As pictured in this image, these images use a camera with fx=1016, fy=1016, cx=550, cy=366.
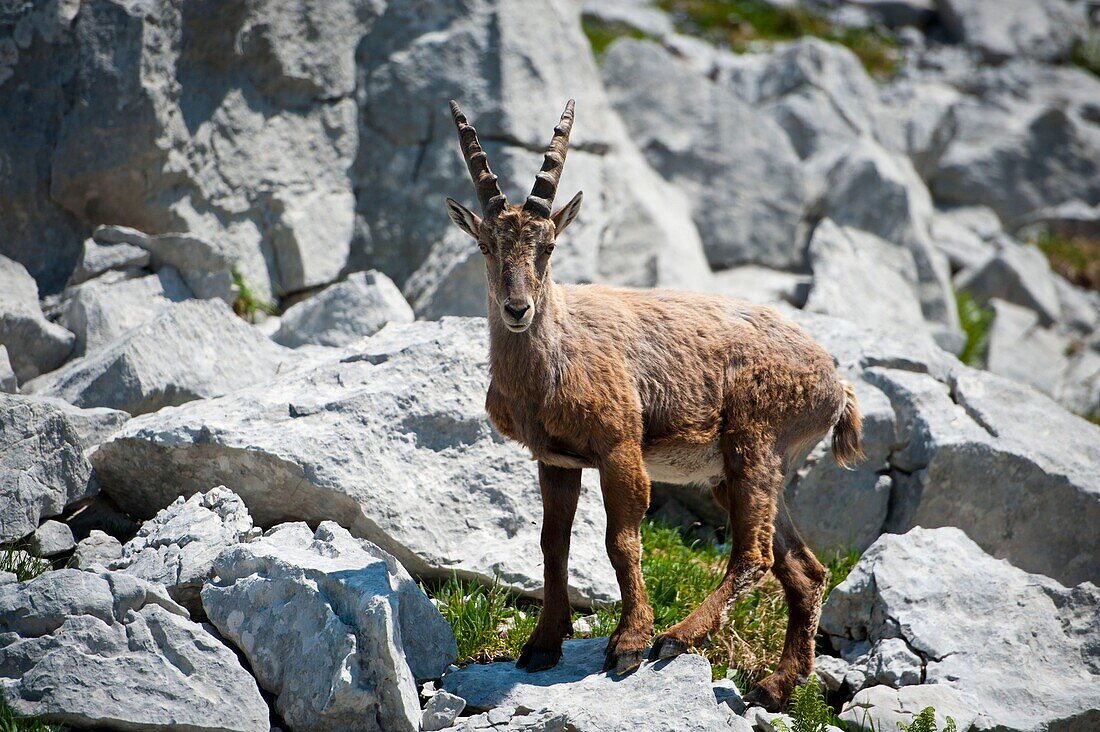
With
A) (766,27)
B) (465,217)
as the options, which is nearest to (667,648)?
(465,217)

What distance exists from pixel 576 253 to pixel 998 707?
7.28 m

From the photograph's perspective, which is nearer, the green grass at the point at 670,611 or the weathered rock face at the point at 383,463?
the green grass at the point at 670,611

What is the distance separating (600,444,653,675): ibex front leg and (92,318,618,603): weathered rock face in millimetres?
1157

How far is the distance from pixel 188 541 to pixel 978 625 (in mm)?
5696

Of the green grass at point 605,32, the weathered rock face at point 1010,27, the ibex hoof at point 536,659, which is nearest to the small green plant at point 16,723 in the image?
the ibex hoof at point 536,659

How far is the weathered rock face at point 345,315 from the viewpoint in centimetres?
1021

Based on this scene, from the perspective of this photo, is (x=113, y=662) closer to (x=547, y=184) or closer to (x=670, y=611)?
(x=547, y=184)

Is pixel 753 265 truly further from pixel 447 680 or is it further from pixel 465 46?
pixel 447 680

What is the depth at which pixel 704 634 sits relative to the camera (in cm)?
680

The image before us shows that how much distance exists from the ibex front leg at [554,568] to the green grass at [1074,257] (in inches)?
653

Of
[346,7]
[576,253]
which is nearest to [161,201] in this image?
[346,7]

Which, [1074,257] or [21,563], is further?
[1074,257]

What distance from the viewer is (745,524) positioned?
23.8 ft

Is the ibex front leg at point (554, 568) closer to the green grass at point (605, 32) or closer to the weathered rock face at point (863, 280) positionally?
the weathered rock face at point (863, 280)
